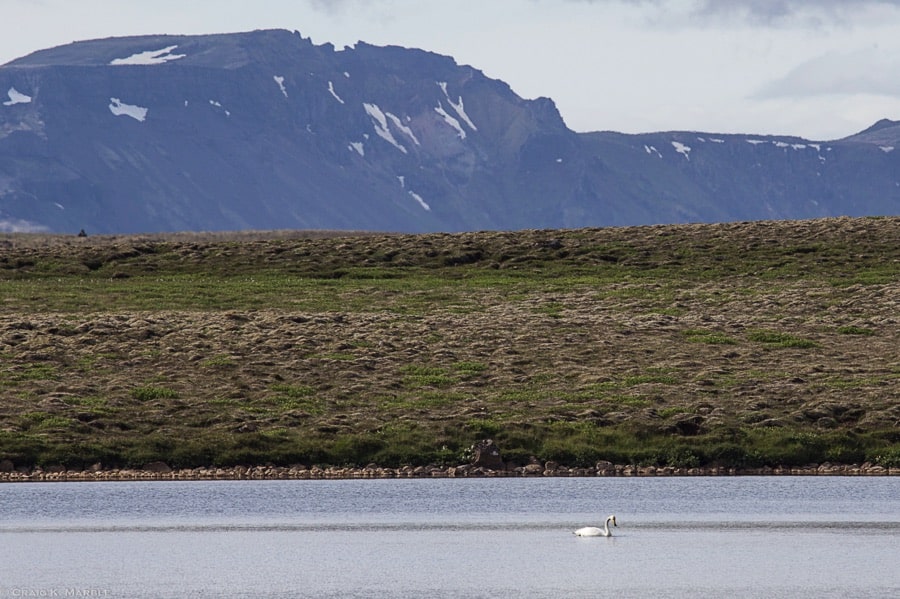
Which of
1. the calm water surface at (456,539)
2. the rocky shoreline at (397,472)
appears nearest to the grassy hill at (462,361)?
the rocky shoreline at (397,472)

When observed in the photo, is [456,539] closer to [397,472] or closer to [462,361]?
[397,472]

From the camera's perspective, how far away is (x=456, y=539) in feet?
114

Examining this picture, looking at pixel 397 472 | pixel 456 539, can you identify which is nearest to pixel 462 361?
pixel 397 472

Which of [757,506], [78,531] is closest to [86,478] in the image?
[78,531]

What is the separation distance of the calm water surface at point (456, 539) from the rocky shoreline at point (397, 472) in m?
2.82

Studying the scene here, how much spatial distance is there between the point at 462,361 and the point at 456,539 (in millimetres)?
34223

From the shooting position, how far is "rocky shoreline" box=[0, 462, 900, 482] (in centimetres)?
5128

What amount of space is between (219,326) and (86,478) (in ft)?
82.3

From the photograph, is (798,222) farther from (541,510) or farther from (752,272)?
(541,510)

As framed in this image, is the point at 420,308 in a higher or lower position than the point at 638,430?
higher

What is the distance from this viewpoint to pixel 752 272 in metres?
99.9

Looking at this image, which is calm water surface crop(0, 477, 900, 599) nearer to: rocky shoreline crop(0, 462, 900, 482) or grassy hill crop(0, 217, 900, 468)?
rocky shoreline crop(0, 462, 900, 482)

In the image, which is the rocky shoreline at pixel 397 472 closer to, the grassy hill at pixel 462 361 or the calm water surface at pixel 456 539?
the grassy hill at pixel 462 361

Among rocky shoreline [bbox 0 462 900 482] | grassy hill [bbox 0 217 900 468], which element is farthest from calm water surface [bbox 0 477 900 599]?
grassy hill [bbox 0 217 900 468]
